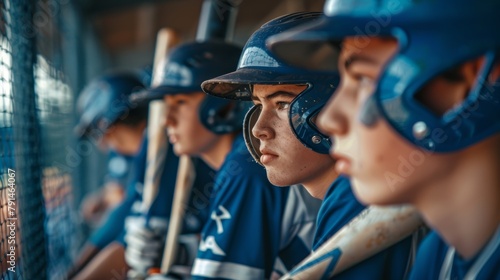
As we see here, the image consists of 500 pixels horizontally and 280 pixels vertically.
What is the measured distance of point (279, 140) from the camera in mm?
1413

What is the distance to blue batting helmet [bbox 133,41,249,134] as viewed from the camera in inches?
84.3

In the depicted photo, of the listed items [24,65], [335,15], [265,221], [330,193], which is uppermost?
[335,15]

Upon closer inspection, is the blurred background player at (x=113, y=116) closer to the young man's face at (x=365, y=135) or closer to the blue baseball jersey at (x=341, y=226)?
the blue baseball jersey at (x=341, y=226)

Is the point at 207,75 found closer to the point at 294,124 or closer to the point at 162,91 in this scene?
the point at 162,91

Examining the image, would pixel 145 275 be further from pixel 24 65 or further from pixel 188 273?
pixel 24 65

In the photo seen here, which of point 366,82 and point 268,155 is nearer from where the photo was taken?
point 366,82

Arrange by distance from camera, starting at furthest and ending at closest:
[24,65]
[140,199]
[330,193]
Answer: [140,199], [24,65], [330,193]

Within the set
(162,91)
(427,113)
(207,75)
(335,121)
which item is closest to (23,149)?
(162,91)

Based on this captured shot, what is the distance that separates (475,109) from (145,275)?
77.9 inches

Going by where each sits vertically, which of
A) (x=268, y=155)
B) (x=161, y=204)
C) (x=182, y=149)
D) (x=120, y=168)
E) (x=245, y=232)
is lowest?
(x=120, y=168)

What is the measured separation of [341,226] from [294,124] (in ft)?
0.82

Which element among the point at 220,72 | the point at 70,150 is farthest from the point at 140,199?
the point at 70,150

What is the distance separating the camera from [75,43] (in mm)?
4820

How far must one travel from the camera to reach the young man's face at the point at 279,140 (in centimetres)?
141
